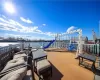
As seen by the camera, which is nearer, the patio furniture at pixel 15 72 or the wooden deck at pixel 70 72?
the patio furniture at pixel 15 72

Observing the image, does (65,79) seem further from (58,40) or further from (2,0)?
(58,40)

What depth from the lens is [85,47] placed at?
9.56 meters

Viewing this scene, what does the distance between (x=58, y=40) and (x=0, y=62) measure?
9.91m

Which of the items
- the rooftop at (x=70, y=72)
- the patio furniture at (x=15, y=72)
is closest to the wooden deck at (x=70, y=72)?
the rooftop at (x=70, y=72)

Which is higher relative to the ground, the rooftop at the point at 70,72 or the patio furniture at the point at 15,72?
the patio furniture at the point at 15,72

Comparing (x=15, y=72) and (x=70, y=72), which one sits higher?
(x=15, y=72)

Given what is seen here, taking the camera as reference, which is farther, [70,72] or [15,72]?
[70,72]

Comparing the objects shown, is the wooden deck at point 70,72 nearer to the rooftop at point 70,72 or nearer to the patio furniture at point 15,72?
the rooftop at point 70,72

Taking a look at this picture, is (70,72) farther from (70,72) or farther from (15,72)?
(15,72)

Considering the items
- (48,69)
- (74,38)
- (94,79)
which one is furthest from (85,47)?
(48,69)

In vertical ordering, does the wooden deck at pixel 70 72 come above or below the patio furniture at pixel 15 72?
below

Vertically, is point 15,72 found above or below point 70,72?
above

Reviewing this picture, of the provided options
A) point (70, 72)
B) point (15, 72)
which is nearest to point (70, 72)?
point (70, 72)

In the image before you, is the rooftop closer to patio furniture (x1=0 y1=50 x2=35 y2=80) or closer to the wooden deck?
the wooden deck
